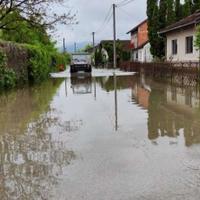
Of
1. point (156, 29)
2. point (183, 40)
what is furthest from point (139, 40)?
point (183, 40)

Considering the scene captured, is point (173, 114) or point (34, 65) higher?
point (34, 65)

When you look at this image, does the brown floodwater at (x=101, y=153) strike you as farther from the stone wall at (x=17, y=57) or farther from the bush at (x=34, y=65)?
the bush at (x=34, y=65)

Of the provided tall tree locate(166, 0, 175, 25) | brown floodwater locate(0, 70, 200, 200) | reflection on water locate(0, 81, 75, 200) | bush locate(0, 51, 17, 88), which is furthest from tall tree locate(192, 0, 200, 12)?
reflection on water locate(0, 81, 75, 200)

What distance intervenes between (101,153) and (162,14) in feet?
111

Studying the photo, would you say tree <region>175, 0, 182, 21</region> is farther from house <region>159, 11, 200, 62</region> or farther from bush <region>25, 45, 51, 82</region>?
bush <region>25, 45, 51, 82</region>

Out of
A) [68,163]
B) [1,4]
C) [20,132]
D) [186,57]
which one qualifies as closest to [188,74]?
[186,57]

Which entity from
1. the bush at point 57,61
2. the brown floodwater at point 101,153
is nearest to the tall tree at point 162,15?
the bush at point 57,61

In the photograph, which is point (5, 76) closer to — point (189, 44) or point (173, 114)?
point (173, 114)

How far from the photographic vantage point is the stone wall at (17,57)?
76.4 ft

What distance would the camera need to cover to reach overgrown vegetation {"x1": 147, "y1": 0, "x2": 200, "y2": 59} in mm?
38000

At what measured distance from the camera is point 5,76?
21.9 metres

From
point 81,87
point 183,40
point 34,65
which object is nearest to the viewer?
point 81,87

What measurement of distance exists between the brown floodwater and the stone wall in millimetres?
9758

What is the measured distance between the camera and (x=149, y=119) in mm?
11703
